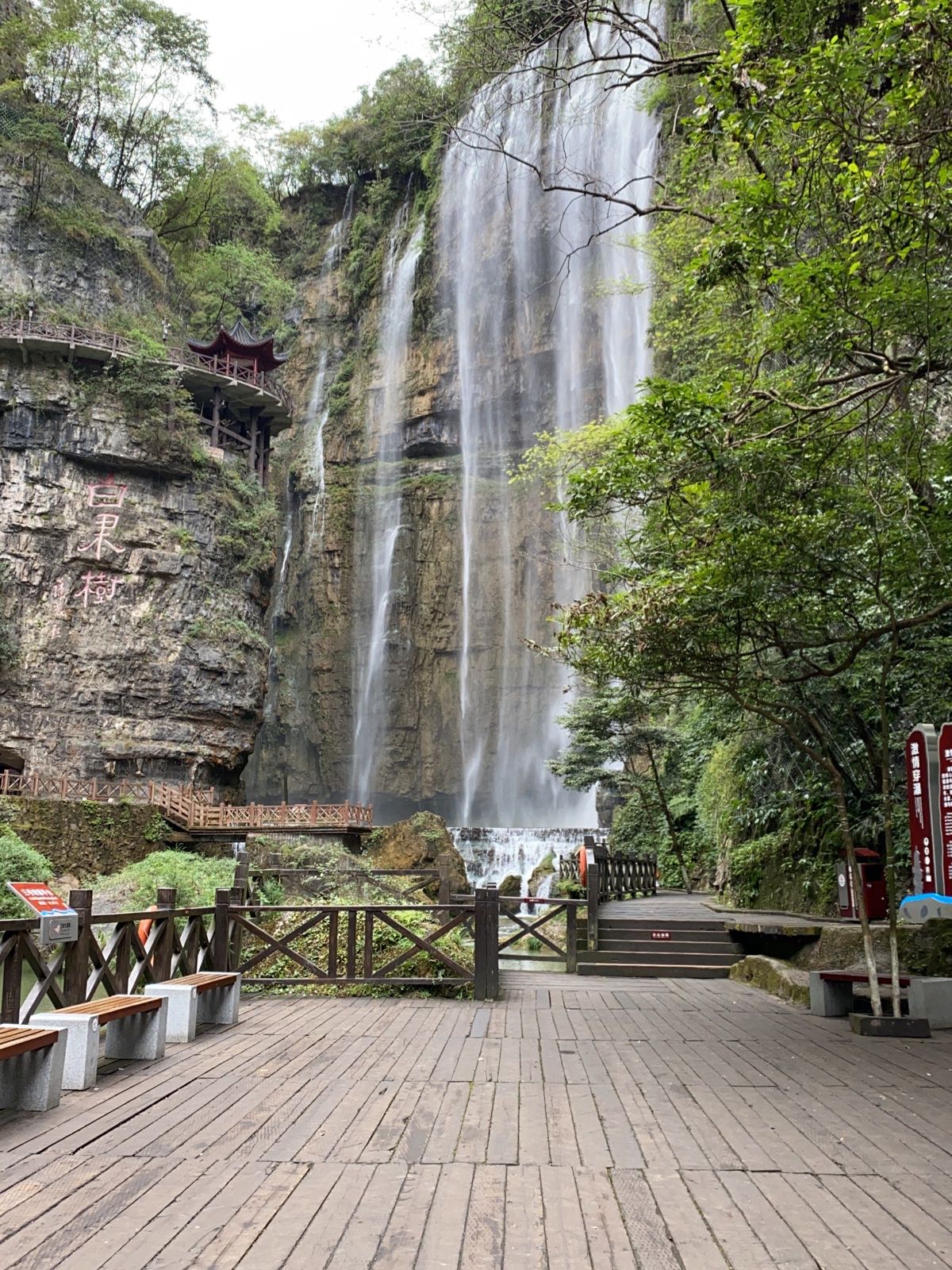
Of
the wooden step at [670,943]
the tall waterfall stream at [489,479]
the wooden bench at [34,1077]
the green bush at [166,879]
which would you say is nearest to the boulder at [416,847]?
the green bush at [166,879]

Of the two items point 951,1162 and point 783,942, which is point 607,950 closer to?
point 783,942

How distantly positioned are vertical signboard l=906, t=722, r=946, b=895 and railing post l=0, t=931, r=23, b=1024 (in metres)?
6.76

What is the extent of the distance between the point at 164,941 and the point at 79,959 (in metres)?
1.25

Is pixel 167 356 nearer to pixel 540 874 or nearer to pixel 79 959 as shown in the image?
pixel 540 874

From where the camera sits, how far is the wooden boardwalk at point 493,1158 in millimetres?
3049

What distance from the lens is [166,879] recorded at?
18.6 m

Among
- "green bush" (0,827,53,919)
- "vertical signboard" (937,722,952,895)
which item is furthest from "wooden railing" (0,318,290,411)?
"vertical signboard" (937,722,952,895)

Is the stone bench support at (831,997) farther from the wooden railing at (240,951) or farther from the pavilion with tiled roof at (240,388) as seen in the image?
→ the pavilion with tiled roof at (240,388)

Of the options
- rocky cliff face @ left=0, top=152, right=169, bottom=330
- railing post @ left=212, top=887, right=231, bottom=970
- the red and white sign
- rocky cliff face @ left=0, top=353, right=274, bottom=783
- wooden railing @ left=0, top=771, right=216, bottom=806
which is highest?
rocky cliff face @ left=0, top=152, right=169, bottom=330

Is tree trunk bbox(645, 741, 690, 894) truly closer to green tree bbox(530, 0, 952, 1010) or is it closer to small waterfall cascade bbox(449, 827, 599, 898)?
small waterfall cascade bbox(449, 827, 599, 898)

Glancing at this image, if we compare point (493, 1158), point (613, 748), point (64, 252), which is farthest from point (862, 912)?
point (64, 252)

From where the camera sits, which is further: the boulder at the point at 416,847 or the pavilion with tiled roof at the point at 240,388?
the pavilion with tiled roof at the point at 240,388

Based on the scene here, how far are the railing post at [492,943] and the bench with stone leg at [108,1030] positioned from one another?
11.7 ft

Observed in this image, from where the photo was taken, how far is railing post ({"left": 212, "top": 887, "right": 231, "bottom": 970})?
28.0ft
